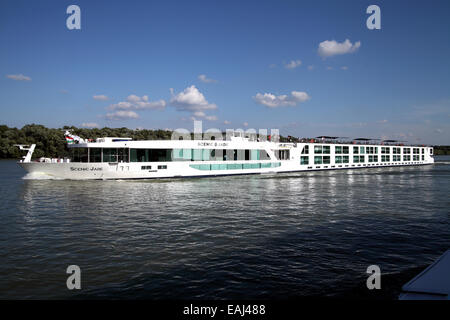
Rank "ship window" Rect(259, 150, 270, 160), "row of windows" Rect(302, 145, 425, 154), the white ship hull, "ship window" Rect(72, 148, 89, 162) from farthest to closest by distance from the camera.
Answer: "row of windows" Rect(302, 145, 425, 154)
"ship window" Rect(259, 150, 270, 160)
"ship window" Rect(72, 148, 89, 162)
the white ship hull

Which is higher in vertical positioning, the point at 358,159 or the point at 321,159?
the point at 321,159

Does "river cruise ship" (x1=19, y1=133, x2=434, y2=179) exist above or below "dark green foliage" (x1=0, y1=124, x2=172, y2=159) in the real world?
below

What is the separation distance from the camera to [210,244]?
1820 centimetres

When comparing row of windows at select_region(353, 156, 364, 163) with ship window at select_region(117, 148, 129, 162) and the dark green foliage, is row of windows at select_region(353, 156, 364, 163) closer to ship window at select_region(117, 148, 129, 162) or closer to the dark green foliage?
ship window at select_region(117, 148, 129, 162)

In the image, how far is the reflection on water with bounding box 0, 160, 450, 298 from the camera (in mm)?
12812

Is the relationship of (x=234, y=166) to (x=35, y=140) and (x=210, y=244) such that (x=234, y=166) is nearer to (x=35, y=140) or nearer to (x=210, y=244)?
(x=210, y=244)

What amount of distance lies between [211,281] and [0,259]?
11.2 m

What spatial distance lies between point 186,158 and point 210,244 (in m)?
42.5

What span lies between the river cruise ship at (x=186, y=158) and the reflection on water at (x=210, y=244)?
62.3 feet

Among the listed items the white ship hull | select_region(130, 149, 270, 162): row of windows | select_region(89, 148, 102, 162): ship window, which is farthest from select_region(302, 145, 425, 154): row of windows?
select_region(89, 148, 102, 162): ship window

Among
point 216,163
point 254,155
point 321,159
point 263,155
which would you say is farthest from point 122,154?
point 321,159

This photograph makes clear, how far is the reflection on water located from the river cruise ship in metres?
19.0
